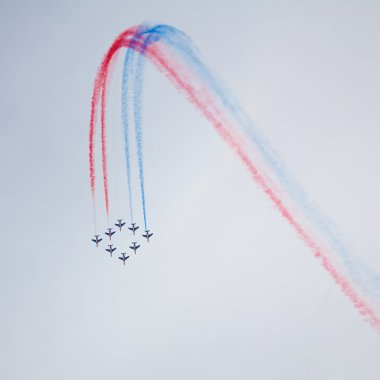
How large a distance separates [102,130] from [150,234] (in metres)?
8.16

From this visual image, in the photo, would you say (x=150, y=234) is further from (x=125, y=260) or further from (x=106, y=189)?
(x=106, y=189)

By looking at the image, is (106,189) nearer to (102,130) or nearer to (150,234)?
(102,130)

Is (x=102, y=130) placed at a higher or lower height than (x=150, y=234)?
higher

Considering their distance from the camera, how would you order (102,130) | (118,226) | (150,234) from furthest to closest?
(118,226) < (150,234) < (102,130)

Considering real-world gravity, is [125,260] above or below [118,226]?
below

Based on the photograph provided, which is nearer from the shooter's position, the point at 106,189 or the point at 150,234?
the point at 106,189

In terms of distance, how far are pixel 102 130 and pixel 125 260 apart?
9333mm

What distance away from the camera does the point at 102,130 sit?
74.6 feet

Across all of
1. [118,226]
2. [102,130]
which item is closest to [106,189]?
[102,130]

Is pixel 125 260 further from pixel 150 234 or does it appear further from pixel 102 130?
pixel 102 130

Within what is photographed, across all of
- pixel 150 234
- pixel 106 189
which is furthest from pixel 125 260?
pixel 106 189

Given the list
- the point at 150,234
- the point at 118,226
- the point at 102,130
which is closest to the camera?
the point at 102,130

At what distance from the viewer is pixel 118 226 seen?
31.0m

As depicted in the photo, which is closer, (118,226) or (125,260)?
(125,260)
